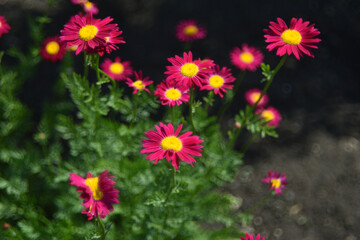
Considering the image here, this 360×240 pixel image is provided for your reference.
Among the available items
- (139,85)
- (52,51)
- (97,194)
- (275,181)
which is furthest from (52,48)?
(275,181)

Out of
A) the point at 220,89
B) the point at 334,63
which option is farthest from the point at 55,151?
the point at 334,63

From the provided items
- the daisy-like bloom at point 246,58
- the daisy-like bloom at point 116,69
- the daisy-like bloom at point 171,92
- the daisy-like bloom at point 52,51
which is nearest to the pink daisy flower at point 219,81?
the daisy-like bloom at point 171,92

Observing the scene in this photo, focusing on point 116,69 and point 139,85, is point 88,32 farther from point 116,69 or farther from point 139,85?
point 116,69

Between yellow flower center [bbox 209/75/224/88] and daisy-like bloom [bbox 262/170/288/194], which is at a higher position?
yellow flower center [bbox 209/75/224/88]

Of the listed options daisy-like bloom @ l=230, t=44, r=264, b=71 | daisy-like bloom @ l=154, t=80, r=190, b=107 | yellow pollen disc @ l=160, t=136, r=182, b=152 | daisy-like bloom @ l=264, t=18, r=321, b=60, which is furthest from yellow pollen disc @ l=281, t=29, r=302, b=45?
daisy-like bloom @ l=230, t=44, r=264, b=71

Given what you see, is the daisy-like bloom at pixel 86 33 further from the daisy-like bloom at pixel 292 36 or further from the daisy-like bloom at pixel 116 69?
the daisy-like bloom at pixel 292 36

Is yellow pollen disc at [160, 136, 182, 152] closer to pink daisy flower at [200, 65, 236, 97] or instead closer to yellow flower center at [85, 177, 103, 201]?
→ yellow flower center at [85, 177, 103, 201]

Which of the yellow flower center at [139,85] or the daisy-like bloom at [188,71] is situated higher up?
the yellow flower center at [139,85]

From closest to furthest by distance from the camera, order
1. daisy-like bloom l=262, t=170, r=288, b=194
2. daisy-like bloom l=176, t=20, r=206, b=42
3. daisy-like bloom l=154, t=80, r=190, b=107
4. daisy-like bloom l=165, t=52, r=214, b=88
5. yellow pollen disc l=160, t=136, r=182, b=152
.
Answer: yellow pollen disc l=160, t=136, r=182, b=152 → daisy-like bloom l=165, t=52, r=214, b=88 → daisy-like bloom l=154, t=80, r=190, b=107 → daisy-like bloom l=262, t=170, r=288, b=194 → daisy-like bloom l=176, t=20, r=206, b=42
